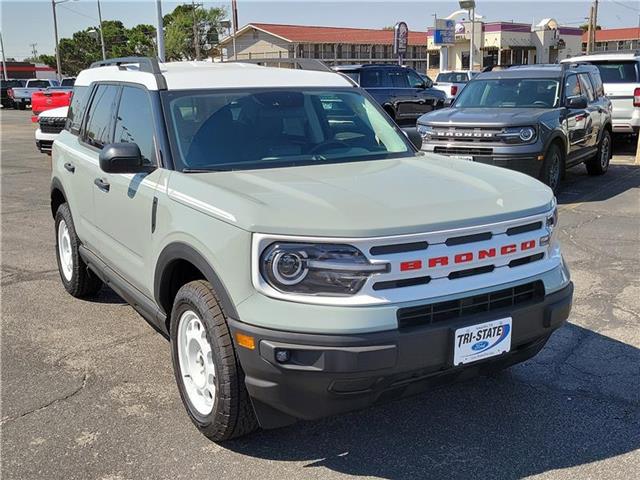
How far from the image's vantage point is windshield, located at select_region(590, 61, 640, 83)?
1382 centimetres

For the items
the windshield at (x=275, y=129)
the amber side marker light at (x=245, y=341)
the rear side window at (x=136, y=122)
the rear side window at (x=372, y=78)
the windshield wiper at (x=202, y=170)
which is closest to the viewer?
the amber side marker light at (x=245, y=341)

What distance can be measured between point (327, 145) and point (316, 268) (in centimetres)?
164

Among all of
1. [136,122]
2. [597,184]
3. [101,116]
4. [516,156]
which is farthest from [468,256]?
[597,184]

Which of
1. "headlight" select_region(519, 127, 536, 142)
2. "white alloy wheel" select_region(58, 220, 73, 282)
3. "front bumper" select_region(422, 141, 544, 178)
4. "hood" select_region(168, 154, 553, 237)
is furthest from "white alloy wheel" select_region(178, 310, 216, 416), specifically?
"headlight" select_region(519, 127, 536, 142)

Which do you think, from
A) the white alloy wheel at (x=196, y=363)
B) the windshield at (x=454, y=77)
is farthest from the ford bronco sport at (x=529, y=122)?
the windshield at (x=454, y=77)

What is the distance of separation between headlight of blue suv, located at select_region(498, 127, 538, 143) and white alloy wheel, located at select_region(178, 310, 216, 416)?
6.62 meters

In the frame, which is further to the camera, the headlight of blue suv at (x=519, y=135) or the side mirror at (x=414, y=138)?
the headlight of blue suv at (x=519, y=135)

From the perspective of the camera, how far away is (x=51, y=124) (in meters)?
13.3

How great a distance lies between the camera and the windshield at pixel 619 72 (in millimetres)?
13820

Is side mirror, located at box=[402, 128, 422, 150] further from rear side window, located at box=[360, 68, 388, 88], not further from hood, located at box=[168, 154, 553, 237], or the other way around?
rear side window, located at box=[360, 68, 388, 88]

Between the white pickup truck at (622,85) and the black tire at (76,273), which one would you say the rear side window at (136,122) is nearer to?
the black tire at (76,273)

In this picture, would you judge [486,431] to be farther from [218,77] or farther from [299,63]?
[299,63]

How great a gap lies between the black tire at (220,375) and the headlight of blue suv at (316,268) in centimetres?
42

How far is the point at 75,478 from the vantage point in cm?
315
